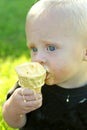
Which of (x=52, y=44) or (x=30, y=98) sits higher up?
(x=52, y=44)

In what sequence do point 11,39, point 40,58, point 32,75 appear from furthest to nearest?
point 11,39
point 40,58
point 32,75

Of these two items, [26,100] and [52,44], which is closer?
[26,100]

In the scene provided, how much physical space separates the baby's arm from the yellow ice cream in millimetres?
47

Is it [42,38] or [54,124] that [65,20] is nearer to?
[42,38]

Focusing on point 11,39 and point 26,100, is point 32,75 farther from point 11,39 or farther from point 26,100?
point 11,39

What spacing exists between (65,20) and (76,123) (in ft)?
2.57

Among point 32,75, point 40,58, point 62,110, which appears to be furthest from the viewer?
point 62,110

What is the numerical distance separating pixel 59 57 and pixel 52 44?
0.10 metres

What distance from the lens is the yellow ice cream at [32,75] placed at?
127 inches

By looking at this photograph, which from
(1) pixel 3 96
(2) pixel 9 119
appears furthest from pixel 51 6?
(1) pixel 3 96

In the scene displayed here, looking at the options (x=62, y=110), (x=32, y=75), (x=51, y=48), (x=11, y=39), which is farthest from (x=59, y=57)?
(x=11, y=39)

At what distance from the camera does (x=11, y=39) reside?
8.11 meters

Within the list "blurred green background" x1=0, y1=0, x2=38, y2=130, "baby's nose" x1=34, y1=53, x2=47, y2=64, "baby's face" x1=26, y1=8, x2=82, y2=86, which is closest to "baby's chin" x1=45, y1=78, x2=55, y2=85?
"baby's face" x1=26, y1=8, x2=82, y2=86

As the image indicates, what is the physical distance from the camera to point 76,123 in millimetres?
3777
